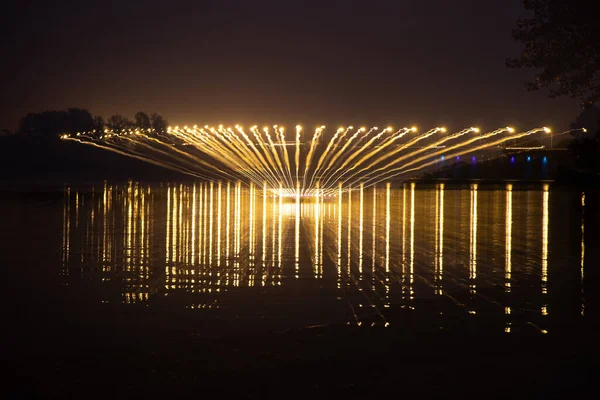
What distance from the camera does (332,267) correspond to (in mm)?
13602

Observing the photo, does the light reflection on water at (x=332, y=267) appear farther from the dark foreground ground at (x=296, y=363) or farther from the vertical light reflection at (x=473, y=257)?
the dark foreground ground at (x=296, y=363)

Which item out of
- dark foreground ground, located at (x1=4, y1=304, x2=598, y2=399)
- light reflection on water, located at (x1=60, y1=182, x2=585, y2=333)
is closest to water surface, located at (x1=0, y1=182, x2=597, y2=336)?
light reflection on water, located at (x1=60, y1=182, x2=585, y2=333)

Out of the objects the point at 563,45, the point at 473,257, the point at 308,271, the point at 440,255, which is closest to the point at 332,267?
the point at 308,271

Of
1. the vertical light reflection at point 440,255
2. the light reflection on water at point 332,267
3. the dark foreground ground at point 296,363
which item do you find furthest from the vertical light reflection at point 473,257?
the dark foreground ground at point 296,363

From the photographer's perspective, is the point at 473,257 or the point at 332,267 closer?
the point at 332,267

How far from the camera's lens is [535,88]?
118 ft

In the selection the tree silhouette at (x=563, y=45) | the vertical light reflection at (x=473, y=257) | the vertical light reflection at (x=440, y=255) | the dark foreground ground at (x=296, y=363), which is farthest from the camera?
the tree silhouette at (x=563, y=45)

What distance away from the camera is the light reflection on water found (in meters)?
9.41

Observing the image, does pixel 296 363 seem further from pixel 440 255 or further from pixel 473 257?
pixel 440 255

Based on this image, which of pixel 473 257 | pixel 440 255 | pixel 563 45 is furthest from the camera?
pixel 563 45

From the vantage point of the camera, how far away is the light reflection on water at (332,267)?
9414mm

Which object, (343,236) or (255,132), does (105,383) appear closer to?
(343,236)

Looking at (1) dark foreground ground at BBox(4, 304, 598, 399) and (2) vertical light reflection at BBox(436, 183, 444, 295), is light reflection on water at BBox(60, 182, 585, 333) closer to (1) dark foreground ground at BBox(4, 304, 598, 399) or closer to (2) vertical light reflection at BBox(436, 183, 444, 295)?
(2) vertical light reflection at BBox(436, 183, 444, 295)

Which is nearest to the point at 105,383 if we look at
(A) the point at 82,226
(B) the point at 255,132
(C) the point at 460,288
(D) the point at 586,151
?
(C) the point at 460,288
